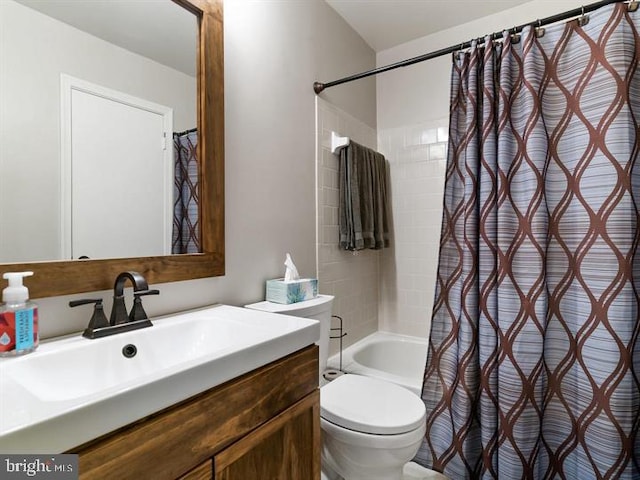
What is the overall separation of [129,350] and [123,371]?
5 centimetres

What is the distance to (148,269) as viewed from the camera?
1.12 metres

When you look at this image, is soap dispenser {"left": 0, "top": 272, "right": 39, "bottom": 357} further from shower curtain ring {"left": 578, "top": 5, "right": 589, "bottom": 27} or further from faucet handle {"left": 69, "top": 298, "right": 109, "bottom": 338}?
shower curtain ring {"left": 578, "top": 5, "right": 589, "bottom": 27}

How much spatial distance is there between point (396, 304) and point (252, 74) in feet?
5.98

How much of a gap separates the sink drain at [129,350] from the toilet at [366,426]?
0.54 meters

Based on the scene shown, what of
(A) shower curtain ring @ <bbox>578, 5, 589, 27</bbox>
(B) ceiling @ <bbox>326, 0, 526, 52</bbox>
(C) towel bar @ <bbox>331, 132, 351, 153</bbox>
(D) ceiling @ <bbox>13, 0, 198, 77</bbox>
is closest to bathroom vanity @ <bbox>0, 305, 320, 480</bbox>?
(D) ceiling @ <bbox>13, 0, 198, 77</bbox>

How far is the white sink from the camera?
518mm

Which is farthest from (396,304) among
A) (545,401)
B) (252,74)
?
(252,74)

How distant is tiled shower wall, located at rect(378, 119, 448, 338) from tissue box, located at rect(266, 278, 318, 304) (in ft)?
3.92

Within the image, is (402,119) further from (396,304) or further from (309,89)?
(396,304)

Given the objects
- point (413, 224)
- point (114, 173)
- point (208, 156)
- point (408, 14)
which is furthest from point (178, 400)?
point (408, 14)

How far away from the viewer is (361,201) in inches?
86.2

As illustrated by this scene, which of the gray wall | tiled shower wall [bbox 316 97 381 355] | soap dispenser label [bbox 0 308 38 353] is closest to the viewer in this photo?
soap dispenser label [bbox 0 308 38 353]

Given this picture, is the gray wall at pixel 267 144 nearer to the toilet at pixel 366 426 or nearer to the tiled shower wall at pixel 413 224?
the toilet at pixel 366 426

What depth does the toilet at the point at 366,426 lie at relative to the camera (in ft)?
4.14
